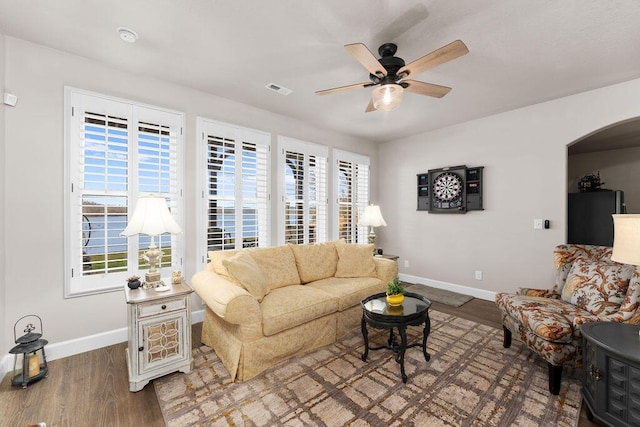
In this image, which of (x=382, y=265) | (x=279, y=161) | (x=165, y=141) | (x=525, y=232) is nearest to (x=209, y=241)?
(x=165, y=141)

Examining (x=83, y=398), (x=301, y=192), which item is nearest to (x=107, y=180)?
(x=83, y=398)

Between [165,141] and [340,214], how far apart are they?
9.46 ft

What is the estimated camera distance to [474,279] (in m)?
4.23

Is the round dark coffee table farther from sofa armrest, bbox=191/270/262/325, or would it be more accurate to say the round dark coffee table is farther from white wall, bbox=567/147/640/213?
white wall, bbox=567/147/640/213

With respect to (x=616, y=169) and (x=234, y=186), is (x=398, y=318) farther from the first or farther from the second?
(x=616, y=169)

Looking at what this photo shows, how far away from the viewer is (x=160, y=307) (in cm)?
213

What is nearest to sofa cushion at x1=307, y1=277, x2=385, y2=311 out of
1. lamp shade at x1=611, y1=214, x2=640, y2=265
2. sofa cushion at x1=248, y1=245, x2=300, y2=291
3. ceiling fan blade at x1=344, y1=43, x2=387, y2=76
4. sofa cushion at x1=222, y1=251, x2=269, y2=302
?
sofa cushion at x1=248, y1=245, x2=300, y2=291

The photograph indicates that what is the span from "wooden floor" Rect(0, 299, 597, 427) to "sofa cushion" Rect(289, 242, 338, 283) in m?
1.71

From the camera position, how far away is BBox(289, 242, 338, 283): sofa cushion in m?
3.21

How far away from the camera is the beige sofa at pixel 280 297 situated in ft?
7.06

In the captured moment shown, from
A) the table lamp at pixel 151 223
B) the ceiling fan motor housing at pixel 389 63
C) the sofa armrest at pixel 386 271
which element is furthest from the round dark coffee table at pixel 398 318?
the ceiling fan motor housing at pixel 389 63

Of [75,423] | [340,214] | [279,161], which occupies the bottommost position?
[75,423]

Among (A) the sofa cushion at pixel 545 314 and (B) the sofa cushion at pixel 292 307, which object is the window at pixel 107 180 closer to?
(B) the sofa cushion at pixel 292 307

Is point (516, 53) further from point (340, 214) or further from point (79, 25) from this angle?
point (79, 25)
